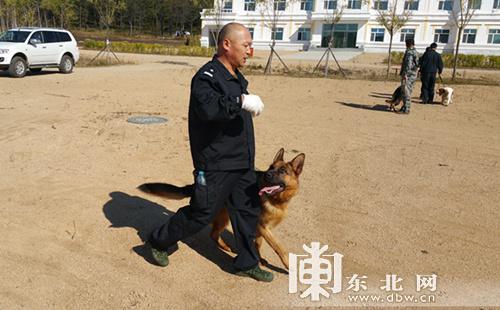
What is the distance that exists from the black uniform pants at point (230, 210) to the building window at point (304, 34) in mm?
48777

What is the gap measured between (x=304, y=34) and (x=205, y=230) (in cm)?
4836

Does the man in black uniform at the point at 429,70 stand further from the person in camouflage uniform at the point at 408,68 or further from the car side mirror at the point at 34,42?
the car side mirror at the point at 34,42

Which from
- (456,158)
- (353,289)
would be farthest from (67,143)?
(456,158)

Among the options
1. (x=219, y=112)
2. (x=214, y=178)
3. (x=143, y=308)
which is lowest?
(x=143, y=308)

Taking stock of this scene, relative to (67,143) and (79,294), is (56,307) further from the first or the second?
(67,143)

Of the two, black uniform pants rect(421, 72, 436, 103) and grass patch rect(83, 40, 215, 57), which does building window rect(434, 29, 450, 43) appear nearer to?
grass patch rect(83, 40, 215, 57)

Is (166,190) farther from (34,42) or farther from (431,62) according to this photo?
(34,42)

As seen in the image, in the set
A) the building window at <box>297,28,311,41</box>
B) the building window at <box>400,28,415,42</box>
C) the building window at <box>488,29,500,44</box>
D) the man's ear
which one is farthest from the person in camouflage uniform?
the building window at <box>297,28,311,41</box>

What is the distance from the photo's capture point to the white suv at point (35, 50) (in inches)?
594

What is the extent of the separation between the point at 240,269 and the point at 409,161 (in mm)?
4307

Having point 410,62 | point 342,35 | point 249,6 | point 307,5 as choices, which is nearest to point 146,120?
point 410,62

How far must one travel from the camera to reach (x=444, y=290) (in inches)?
128

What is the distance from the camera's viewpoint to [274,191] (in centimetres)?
305

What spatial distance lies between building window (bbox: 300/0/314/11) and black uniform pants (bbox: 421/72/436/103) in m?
38.8
